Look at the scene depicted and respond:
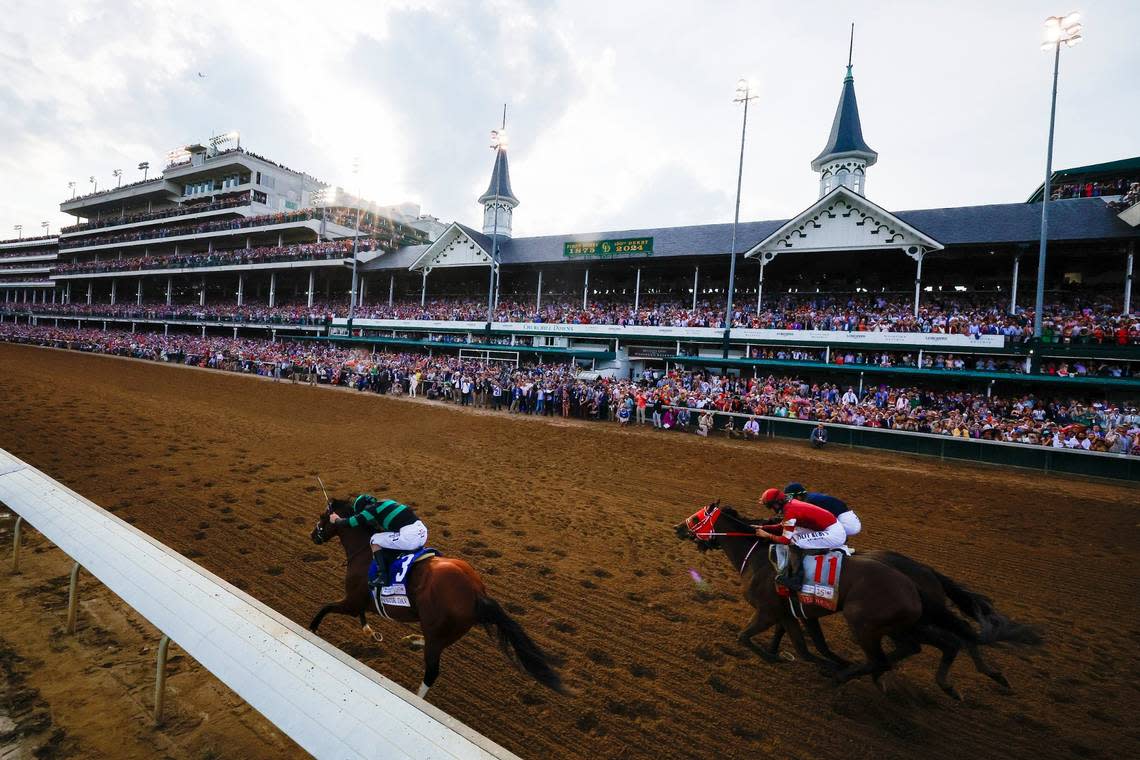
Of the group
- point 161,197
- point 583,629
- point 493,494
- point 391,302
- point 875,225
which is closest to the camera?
point 583,629

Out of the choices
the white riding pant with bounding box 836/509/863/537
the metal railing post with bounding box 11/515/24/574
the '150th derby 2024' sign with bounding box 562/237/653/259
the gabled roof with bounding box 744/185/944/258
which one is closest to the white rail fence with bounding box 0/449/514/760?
the metal railing post with bounding box 11/515/24/574

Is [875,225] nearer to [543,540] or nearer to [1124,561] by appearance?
[1124,561]

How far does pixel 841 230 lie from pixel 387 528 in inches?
969

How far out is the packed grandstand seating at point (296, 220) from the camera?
42688mm

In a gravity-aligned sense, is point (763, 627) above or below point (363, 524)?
below

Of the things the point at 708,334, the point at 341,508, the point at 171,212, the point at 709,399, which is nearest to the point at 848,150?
the point at 708,334

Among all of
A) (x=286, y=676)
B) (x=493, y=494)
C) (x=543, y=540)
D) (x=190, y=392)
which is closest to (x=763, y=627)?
(x=543, y=540)

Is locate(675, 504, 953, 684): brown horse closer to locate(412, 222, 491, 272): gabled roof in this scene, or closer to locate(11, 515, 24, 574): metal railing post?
locate(11, 515, 24, 574): metal railing post

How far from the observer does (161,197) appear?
Answer: 5659 cm

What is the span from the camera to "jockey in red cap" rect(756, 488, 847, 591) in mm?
4312

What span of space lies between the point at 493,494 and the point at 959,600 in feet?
22.1

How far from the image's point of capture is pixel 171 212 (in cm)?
5238

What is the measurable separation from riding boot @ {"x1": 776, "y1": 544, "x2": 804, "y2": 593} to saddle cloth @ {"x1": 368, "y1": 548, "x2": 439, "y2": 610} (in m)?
3.03

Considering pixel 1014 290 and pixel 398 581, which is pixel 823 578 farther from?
pixel 1014 290
